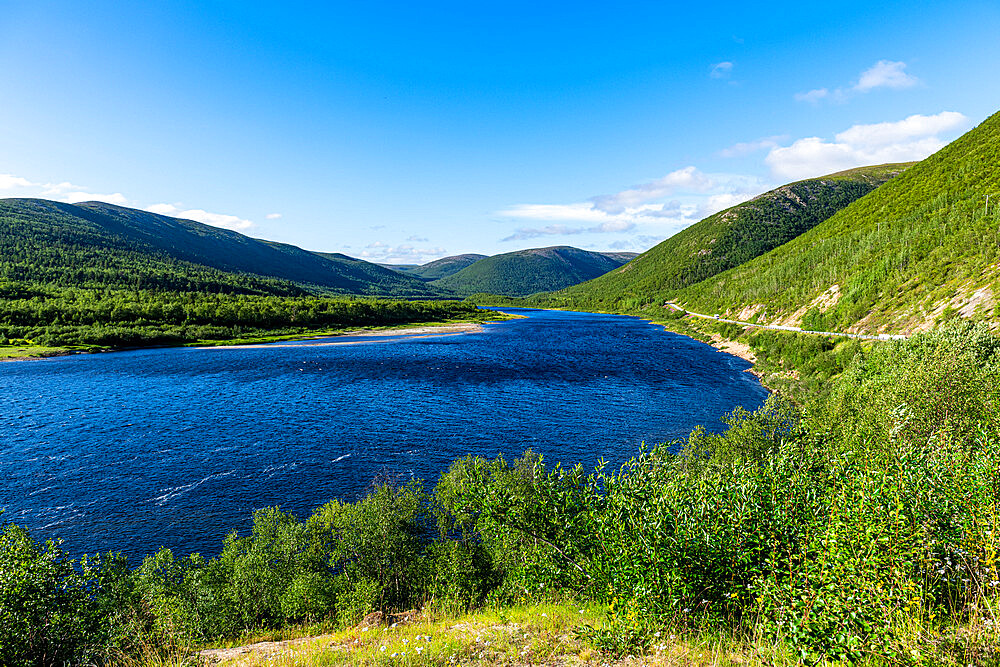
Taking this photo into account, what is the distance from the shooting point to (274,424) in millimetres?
65312

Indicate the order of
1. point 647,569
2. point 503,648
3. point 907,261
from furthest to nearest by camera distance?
point 907,261
point 503,648
point 647,569

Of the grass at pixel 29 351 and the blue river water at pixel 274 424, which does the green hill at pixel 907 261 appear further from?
the grass at pixel 29 351

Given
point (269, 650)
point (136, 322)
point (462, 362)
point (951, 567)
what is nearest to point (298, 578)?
point (269, 650)

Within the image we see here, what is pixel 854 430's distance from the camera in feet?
104

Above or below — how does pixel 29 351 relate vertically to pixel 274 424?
below

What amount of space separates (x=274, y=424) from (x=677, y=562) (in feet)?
210

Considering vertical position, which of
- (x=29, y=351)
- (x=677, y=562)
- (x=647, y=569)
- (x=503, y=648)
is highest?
(x=677, y=562)

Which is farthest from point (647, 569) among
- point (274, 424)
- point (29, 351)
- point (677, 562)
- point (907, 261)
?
point (29, 351)

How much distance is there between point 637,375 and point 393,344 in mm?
96321

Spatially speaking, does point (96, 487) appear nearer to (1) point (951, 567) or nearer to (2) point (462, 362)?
(1) point (951, 567)

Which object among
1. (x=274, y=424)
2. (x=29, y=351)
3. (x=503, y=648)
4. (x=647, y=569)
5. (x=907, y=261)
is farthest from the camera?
(x=29, y=351)

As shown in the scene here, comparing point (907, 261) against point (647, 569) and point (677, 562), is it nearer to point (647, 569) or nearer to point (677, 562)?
point (677, 562)

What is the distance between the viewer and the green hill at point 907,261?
7219cm

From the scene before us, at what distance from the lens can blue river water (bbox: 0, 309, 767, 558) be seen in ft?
135
